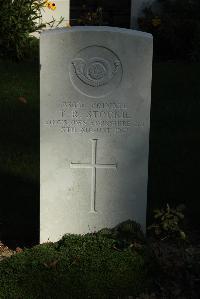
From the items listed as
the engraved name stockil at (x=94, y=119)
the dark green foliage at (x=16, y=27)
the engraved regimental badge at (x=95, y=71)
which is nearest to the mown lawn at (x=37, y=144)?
the dark green foliage at (x=16, y=27)

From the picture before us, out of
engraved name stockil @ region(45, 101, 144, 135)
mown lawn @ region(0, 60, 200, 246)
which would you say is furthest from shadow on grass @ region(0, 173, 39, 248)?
engraved name stockil @ region(45, 101, 144, 135)

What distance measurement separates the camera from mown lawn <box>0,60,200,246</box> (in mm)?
6547

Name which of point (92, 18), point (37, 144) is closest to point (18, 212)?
point (37, 144)

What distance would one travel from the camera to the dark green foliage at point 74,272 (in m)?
4.83

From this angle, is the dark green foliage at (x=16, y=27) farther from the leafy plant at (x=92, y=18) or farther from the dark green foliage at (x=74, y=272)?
the dark green foliage at (x=74, y=272)

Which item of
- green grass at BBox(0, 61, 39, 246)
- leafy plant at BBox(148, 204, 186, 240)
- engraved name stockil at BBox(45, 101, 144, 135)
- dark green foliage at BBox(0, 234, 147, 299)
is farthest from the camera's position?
green grass at BBox(0, 61, 39, 246)

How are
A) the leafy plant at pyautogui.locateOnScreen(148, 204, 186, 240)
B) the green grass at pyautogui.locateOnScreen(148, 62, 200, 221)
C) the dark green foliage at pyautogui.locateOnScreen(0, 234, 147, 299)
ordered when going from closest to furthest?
1. the dark green foliage at pyautogui.locateOnScreen(0, 234, 147, 299)
2. the leafy plant at pyautogui.locateOnScreen(148, 204, 186, 240)
3. the green grass at pyautogui.locateOnScreen(148, 62, 200, 221)

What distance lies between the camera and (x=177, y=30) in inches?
493

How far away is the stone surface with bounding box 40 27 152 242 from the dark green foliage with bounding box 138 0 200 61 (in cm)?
705

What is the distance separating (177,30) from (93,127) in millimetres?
7519

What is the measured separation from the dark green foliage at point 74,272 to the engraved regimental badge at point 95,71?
1.04 metres

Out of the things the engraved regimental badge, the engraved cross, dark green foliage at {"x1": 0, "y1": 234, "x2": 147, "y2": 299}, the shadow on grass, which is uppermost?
the engraved regimental badge

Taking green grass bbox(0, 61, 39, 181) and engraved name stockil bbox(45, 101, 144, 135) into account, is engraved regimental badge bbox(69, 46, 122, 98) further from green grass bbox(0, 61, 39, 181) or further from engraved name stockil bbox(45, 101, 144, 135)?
green grass bbox(0, 61, 39, 181)

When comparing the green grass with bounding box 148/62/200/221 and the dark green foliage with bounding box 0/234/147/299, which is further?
the green grass with bounding box 148/62/200/221
